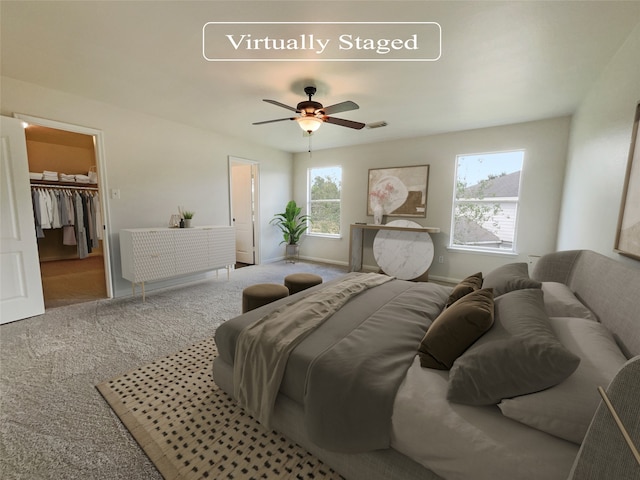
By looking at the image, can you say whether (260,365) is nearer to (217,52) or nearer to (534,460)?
(534,460)

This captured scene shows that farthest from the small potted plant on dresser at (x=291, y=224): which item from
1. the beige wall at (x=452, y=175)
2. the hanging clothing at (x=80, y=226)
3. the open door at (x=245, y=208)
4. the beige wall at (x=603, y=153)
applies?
the beige wall at (x=603, y=153)

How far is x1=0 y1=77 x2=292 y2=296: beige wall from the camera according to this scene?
2.93 meters

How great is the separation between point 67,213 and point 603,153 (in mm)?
7168

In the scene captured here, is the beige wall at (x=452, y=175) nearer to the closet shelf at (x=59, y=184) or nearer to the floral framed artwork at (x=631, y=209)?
the floral framed artwork at (x=631, y=209)

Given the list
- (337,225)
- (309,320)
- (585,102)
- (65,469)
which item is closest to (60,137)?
(337,225)

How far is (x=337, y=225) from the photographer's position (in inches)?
224

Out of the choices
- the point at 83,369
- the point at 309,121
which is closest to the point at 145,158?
the point at 309,121

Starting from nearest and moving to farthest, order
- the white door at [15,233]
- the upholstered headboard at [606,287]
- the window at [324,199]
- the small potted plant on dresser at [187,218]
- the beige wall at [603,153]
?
the upholstered headboard at [606,287]
the beige wall at [603,153]
the white door at [15,233]
the small potted plant on dresser at [187,218]
the window at [324,199]

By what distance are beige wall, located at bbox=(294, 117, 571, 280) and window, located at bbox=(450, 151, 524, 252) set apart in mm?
105

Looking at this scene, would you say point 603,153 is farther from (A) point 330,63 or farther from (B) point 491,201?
(A) point 330,63

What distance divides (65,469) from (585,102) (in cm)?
503

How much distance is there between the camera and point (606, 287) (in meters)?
1.50

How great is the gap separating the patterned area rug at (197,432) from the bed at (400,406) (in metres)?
0.09

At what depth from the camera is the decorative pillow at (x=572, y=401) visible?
797 mm
